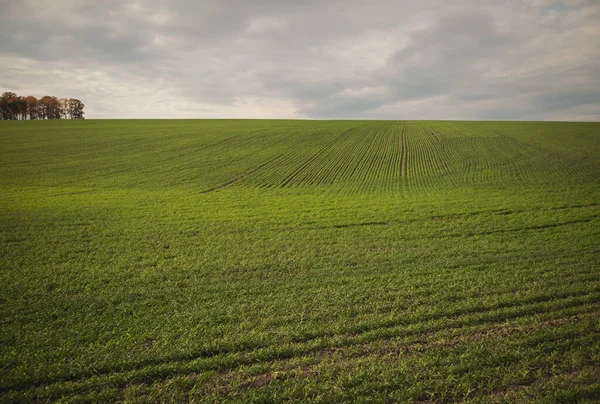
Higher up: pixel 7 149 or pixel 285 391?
pixel 7 149

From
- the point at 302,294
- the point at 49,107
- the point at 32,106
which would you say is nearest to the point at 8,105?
the point at 32,106

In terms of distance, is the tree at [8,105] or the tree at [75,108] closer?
the tree at [8,105]

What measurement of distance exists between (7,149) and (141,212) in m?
36.8

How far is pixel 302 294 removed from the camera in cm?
996

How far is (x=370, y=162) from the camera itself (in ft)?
129

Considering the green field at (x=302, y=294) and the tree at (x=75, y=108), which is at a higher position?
the tree at (x=75, y=108)

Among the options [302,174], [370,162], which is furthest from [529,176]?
[302,174]

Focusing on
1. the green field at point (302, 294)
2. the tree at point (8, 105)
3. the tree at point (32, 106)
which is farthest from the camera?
the tree at point (32, 106)

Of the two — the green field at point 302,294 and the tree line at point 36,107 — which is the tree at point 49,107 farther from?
the green field at point 302,294

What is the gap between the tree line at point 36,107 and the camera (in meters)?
93.4

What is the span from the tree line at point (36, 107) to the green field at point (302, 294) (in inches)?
3662

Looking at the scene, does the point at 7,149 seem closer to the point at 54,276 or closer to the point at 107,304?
the point at 54,276

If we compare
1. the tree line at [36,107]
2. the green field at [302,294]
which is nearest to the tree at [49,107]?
the tree line at [36,107]

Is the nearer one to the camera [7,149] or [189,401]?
[189,401]
